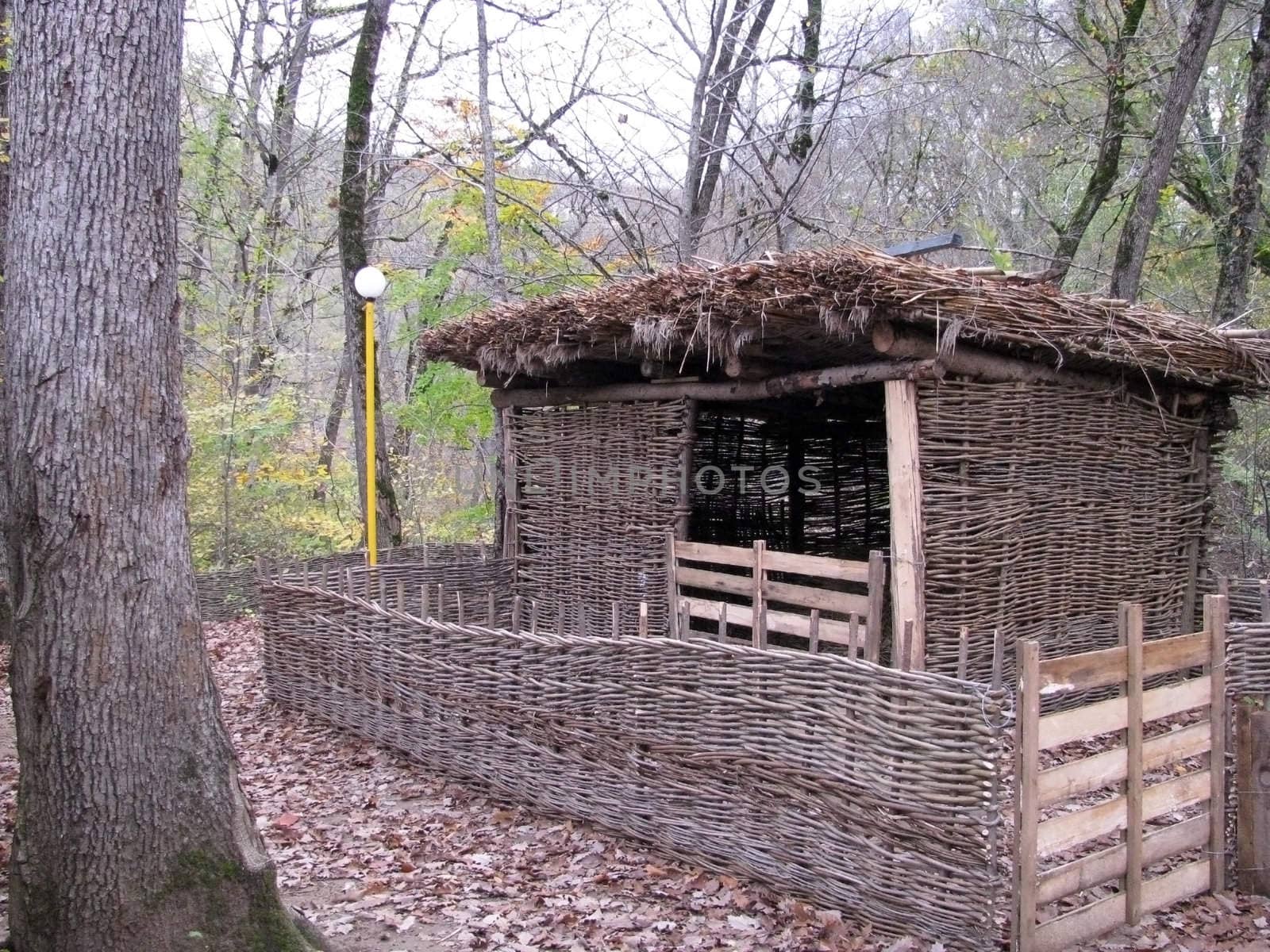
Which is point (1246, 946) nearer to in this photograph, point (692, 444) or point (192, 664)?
point (192, 664)

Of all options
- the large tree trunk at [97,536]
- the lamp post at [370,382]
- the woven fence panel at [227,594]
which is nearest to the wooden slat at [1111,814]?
the large tree trunk at [97,536]

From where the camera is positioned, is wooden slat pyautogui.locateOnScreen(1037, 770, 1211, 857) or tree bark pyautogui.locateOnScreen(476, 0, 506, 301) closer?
wooden slat pyautogui.locateOnScreen(1037, 770, 1211, 857)

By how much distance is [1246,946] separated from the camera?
391 centimetres

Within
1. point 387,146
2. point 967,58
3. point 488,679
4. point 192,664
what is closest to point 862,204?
point 967,58

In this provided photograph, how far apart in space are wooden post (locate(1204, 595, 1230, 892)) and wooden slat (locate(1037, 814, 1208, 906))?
54mm

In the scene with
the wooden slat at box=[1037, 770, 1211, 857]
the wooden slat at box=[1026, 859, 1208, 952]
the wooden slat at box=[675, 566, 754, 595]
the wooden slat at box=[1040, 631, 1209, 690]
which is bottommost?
the wooden slat at box=[1026, 859, 1208, 952]

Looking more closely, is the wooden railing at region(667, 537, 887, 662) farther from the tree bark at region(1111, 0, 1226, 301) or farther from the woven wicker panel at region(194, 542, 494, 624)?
the tree bark at region(1111, 0, 1226, 301)

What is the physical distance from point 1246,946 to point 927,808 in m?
1.38

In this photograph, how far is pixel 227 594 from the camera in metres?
12.6

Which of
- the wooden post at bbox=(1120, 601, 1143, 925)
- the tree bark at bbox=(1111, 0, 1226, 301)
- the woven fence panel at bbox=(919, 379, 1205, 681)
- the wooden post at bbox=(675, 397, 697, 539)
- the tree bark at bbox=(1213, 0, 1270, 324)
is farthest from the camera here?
the tree bark at bbox=(1213, 0, 1270, 324)

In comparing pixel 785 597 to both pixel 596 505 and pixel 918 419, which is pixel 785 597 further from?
pixel 596 505

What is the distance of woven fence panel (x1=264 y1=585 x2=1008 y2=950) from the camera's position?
3779 mm

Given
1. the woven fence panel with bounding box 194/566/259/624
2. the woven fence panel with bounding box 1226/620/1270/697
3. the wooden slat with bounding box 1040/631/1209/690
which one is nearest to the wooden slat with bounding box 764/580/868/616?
the wooden slat with bounding box 1040/631/1209/690

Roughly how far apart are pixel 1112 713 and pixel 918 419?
7.97 ft
